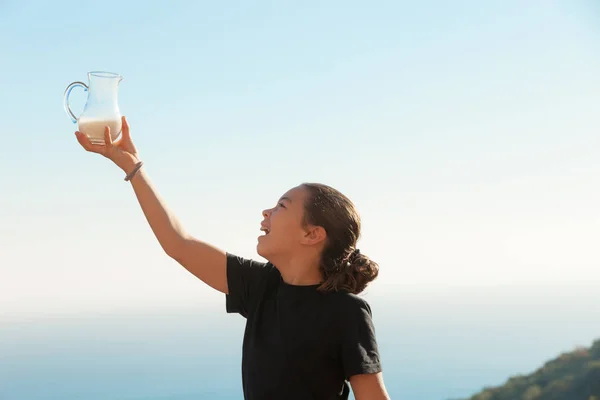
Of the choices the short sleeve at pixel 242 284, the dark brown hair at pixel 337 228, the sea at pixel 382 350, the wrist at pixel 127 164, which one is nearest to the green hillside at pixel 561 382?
the dark brown hair at pixel 337 228

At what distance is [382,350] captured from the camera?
8644 centimetres

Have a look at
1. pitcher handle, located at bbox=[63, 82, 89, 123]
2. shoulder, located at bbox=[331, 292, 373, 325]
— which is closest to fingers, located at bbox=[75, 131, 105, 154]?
pitcher handle, located at bbox=[63, 82, 89, 123]

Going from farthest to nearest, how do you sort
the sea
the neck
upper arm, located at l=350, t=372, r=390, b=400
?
the sea → the neck → upper arm, located at l=350, t=372, r=390, b=400

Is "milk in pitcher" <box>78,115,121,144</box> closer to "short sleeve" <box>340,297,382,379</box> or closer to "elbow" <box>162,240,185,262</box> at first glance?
"elbow" <box>162,240,185,262</box>

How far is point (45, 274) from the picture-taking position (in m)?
140

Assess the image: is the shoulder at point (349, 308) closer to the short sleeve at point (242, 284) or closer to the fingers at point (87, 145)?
the short sleeve at point (242, 284)

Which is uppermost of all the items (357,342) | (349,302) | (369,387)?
(349,302)

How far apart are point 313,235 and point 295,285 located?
16cm

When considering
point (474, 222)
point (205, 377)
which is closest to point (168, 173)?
point (205, 377)

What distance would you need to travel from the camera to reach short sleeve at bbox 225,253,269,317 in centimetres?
207

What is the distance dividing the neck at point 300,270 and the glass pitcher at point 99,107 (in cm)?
65

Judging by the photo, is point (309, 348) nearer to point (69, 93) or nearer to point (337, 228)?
point (337, 228)

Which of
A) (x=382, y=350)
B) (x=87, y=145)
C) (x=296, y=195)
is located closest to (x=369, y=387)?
(x=296, y=195)

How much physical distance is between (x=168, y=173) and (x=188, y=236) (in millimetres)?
73885
